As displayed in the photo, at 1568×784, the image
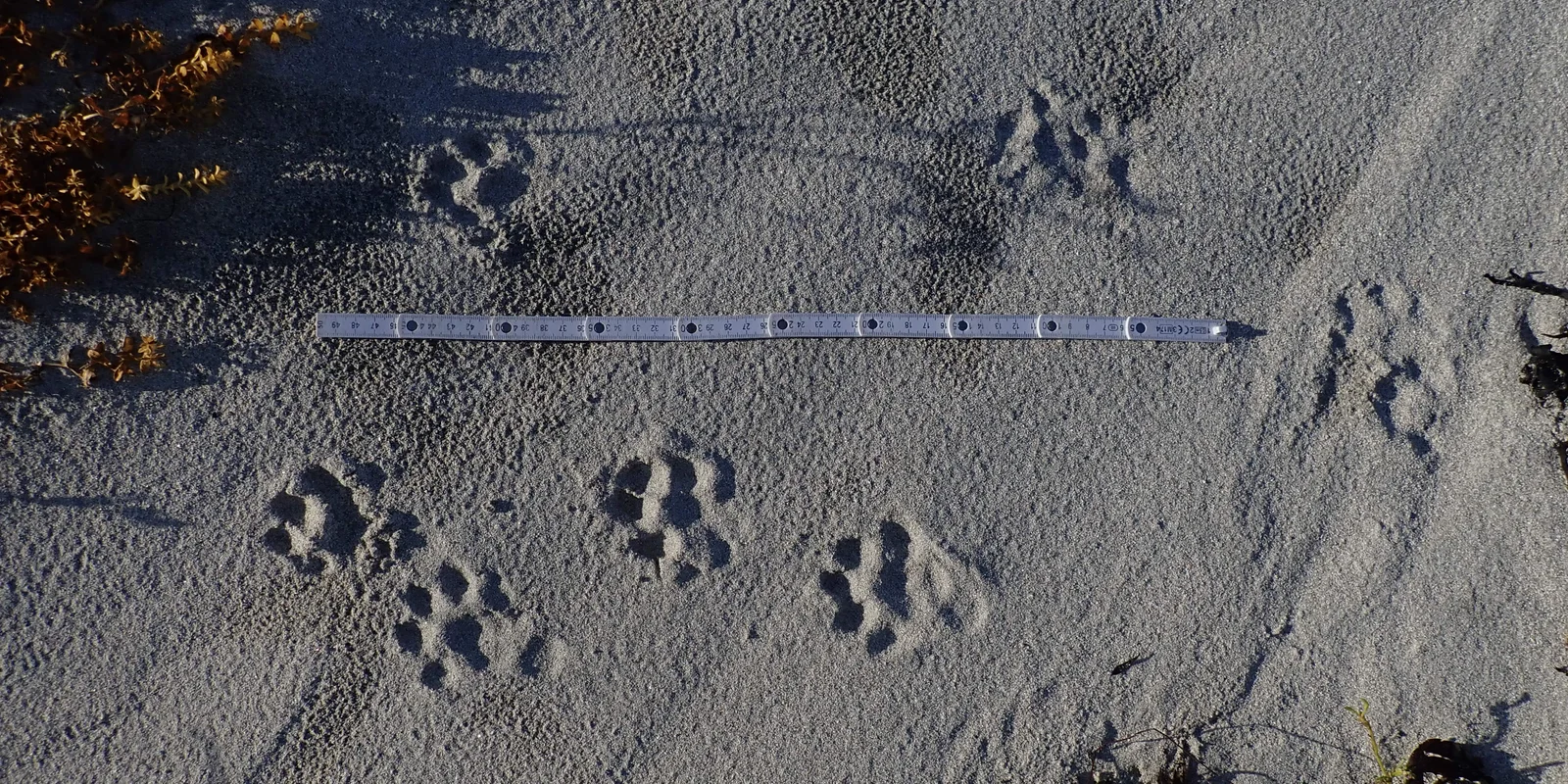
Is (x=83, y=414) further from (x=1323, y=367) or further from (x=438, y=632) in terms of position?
(x=1323, y=367)

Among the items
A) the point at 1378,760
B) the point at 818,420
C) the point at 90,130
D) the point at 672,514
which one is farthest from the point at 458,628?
the point at 1378,760

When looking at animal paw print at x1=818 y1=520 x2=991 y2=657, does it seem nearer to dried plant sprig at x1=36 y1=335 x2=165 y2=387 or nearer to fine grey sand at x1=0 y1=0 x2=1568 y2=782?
fine grey sand at x1=0 y1=0 x2=1568 y2=782

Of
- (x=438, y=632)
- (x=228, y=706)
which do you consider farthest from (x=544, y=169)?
(x=228, y=706)

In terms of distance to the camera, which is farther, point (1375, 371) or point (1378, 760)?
point (1375, 371)

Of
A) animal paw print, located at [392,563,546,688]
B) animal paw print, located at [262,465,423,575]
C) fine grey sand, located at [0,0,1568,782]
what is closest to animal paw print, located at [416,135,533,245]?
fine grey sand, located at [0,0,1568,782]

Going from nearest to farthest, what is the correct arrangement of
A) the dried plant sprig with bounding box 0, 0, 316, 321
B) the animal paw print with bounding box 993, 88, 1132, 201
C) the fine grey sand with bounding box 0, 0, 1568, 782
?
the dried plant sprig with bounding box 0, 0, 316, 321
the fine grey sand with bounding box 0, 0, 1568, 782
the animal paw print with bounding box 993, 88, 1132, 201

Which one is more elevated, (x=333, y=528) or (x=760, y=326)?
(x=760, y=326)

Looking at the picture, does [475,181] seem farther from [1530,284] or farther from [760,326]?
[1530,284]
